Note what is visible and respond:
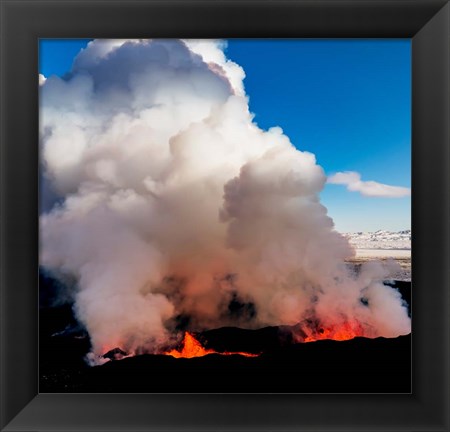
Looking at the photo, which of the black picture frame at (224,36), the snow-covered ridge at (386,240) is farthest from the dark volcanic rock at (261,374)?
the snow-covered ridge at (386,240)

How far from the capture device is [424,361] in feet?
3.75

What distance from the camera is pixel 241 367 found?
51.3 inches

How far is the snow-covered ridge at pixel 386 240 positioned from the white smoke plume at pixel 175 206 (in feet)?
0.31

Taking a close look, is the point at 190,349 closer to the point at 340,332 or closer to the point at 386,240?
the point at 340,332

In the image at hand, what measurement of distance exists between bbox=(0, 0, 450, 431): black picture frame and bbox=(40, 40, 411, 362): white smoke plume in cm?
16

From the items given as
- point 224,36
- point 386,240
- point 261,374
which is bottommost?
point 261,374

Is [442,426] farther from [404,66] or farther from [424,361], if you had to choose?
[404,66]

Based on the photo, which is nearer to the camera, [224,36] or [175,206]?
[224,36]

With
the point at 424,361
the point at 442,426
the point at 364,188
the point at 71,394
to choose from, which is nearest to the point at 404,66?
the point at 364,188

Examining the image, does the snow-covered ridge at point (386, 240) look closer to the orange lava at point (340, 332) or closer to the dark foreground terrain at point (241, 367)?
the dark foreground terrain at point (241, 367)

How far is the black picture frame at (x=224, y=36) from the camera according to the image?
42.3 inches

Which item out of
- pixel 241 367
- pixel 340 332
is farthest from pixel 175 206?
pixel 340 332

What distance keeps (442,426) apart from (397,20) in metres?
1.35

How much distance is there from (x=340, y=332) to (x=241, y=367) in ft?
1.37
